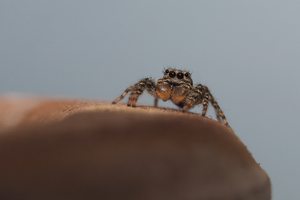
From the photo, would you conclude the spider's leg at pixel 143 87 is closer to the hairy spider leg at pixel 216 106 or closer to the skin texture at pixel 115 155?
the hairy spider leg at pixel 216 106

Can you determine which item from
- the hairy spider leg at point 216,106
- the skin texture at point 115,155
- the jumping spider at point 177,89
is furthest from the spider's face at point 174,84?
the skin texture at point 115,155

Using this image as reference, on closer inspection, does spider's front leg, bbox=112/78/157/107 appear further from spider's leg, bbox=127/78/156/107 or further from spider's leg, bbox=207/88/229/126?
spider's leg, bbox=207/88/229/126

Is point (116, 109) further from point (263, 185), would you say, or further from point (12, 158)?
point (263, 185)

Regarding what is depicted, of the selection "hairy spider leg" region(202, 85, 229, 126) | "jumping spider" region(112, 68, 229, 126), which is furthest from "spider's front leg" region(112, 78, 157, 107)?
"hairy spider leg" region(202, 85, 229, 126)

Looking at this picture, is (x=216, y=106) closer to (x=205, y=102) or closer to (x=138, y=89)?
(x=205, y=102)

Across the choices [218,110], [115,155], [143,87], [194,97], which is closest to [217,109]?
[218,110]

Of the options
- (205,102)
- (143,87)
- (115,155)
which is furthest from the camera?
(143,87)

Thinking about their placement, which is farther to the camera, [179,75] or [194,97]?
[179,75]
